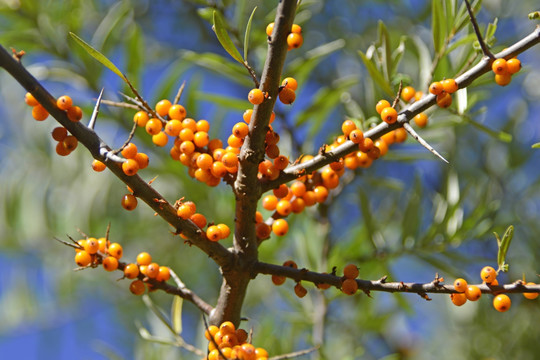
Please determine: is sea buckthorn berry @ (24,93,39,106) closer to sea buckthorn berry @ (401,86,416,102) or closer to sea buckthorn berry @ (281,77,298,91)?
sea buckthorn berry @ (281,77,298,91)

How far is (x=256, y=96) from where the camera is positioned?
670mm

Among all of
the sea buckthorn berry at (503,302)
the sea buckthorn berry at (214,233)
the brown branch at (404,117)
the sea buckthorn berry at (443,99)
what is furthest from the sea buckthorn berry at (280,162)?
Result: the sea buckthorn berry at (503,302)

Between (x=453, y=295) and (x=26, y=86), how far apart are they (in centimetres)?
59

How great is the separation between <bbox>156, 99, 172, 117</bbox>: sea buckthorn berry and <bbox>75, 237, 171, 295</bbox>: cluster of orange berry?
21cm

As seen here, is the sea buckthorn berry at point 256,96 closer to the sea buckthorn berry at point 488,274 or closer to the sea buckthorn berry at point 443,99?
the sea buckthorn berry at point 443,99

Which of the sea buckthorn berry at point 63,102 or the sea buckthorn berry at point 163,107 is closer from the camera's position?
the sea buckthorn berry at point 63,102

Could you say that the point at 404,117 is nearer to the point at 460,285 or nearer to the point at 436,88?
the point at 436,88

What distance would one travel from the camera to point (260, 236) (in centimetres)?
88

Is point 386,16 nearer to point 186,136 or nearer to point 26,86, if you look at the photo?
point 186,136

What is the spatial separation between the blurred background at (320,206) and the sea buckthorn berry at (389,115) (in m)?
0.17

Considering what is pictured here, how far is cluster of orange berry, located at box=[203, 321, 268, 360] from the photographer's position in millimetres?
736

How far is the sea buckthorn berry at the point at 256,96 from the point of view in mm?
664

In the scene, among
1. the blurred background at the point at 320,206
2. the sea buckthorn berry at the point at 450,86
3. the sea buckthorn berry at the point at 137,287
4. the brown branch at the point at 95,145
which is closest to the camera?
the brown branch at the point at 95,145

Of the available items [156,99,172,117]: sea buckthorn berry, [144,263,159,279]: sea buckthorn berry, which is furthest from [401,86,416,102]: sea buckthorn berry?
[144,263,159,279]: sea buckthorn berry
